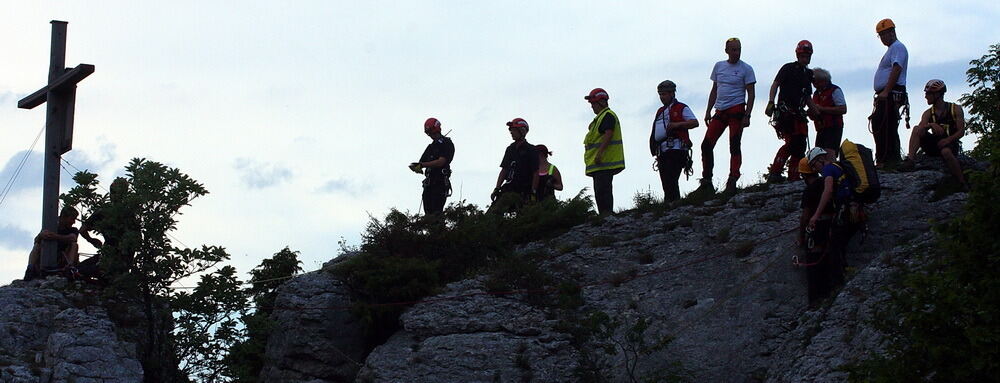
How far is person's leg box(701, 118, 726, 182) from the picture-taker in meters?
18.1

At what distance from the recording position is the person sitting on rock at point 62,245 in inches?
690

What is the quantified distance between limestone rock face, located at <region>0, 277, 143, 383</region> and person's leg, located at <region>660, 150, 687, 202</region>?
281 inches

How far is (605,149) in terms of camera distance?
60.6 feet

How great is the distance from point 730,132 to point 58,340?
8574 mm

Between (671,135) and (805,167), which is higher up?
Answer: (671,135)

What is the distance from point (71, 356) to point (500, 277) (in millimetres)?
5098

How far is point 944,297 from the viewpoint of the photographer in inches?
425

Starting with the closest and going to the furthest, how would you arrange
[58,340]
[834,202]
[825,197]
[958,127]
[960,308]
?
[960,308] < [825,197] < [834,202] < [58,340] < [958,127]

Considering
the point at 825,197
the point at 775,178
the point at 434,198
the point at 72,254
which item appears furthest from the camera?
the point at 434,198

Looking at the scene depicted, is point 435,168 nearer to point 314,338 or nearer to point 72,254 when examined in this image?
point 314,338

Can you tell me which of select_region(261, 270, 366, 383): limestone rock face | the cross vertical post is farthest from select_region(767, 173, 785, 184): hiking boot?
the cross vertical post

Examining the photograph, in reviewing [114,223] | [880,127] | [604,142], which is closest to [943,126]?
[880,127]

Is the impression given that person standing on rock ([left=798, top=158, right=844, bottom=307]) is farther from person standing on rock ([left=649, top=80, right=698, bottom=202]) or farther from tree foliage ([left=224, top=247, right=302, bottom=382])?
tree foliage ([left=224, top=247, right=302, bottom=382])

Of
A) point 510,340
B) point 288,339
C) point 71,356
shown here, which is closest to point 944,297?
point 510,340
